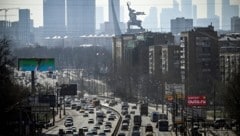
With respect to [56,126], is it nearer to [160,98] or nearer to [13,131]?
[13,131]

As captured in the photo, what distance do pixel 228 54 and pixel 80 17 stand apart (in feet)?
386

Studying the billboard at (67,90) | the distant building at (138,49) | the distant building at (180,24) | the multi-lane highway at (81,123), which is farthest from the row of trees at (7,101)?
the distant building at (180,24)

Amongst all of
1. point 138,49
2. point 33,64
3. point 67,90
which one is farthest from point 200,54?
point 33,64

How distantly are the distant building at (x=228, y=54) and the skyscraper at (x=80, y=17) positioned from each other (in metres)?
107

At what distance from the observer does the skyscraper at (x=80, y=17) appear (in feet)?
523

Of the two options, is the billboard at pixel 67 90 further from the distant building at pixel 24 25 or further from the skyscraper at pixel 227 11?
the skyscraper at pixel 227 11

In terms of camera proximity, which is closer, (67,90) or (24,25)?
(67,90)

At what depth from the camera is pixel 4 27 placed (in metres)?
112

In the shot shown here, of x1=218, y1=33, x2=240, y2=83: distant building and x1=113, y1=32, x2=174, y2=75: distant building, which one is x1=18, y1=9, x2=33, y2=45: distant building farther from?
x1=218, y1=33, x2=240, y2=83: distant building

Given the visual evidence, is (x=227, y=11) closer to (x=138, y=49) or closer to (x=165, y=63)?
(x=138, y=49)

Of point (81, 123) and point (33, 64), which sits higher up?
point (33, 64)

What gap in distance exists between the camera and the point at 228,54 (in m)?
44.5

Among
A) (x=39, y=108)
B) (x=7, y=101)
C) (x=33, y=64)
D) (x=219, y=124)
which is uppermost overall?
(x=33, y=64)

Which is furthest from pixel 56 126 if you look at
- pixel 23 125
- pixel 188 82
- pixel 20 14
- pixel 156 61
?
pixel 20 14
